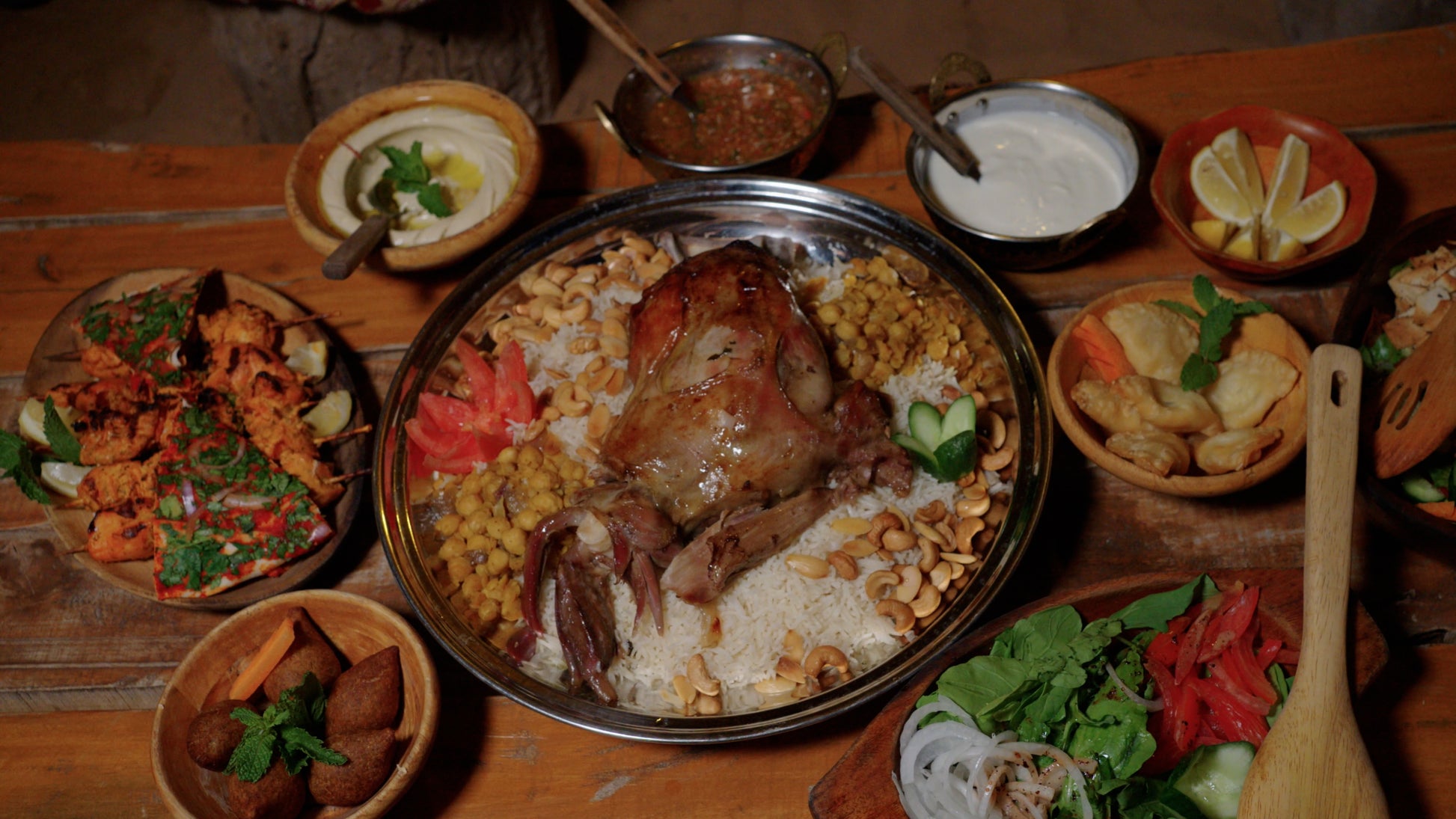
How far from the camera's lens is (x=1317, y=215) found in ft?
8.63

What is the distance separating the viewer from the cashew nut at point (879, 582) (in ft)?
7.05

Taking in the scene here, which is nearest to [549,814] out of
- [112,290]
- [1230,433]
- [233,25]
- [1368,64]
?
[1230,433]

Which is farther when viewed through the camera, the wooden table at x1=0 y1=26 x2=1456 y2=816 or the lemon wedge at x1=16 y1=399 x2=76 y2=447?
the lemon wedge at x1=16 y1=399 x2=76 y2=447

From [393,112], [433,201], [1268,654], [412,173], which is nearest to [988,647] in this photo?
[1268,654]

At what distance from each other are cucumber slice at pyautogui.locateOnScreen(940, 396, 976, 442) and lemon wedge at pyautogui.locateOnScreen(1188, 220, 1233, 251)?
92cm

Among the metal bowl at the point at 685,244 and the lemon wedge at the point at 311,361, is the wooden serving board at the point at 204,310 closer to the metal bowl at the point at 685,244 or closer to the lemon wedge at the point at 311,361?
the lemon wedge at the point at 311,361

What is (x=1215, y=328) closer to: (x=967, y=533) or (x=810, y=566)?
(x=967, y=533)

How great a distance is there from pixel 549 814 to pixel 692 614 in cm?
56

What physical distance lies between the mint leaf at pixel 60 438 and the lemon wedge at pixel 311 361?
1.88 feet

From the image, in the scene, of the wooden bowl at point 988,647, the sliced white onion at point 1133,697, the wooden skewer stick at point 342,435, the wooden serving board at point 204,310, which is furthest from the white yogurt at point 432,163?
the sliced white onion at point 1133,697

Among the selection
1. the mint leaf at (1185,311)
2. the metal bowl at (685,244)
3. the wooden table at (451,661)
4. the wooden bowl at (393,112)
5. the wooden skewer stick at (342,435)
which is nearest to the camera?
the metal bowl at (685,244)

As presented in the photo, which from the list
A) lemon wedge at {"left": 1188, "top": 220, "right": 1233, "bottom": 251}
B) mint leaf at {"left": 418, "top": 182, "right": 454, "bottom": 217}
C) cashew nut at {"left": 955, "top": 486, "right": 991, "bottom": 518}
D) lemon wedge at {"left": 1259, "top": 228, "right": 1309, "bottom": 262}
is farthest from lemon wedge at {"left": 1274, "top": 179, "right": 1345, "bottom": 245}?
mint leaf at {"left": 418, "top": 182, "right": 454, "bottom": 217}

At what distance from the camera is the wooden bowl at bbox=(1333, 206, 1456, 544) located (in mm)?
2018

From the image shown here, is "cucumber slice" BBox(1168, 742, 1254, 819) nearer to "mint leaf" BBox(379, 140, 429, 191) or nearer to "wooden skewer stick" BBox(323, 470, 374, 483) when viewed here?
"wooden skewer stick" BBox(323, 470, 374, 483)
